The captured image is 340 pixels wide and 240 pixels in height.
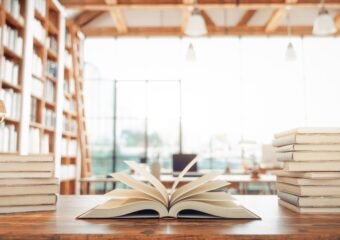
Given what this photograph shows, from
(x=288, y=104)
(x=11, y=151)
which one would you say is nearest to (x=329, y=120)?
(x=288, y=104)

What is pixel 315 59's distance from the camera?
8.07 metres

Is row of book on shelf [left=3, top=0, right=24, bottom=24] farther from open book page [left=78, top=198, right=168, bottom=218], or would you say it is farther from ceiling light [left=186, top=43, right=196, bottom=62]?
open book page [left=78, top=198, right=168, bottom=218]

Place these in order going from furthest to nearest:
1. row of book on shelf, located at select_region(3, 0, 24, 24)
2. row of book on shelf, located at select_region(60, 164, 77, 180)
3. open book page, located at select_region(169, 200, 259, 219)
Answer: row of book on shelf, located at select_region(60, 164, 77, 180)
row of book on shelf, located at select_region(3, 0, 24, 24)
open book page, located at select_region(169, 200, 259, 219)

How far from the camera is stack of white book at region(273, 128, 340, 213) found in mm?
1016

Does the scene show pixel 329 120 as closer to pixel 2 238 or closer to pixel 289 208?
pixel 289 208

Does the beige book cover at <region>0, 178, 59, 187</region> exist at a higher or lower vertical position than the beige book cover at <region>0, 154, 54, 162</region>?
lower

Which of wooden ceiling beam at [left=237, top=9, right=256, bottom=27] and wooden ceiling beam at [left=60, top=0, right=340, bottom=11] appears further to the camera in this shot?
wooden ceiling beam at [left=237, top=9, right=256, bottom=27]

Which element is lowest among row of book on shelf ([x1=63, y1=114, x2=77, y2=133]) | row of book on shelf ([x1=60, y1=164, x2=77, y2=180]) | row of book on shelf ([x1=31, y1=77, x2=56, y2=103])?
row of book on shelf ([x1=60, y1=164, x2=77, y2=180])

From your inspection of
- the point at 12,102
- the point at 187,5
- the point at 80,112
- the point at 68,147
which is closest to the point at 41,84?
the point at 12,102

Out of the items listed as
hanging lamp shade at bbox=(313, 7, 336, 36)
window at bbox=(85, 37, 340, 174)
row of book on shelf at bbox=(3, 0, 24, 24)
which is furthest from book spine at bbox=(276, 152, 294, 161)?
window at bbox=(85, 37, 340, 174)

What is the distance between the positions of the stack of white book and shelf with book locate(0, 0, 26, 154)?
12.5ft

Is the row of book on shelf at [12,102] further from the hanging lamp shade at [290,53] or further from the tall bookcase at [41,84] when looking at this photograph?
the hanging lamp shade at [290,53]

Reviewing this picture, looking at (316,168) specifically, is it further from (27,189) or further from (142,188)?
(27,189)

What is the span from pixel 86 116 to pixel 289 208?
7.27 metres
